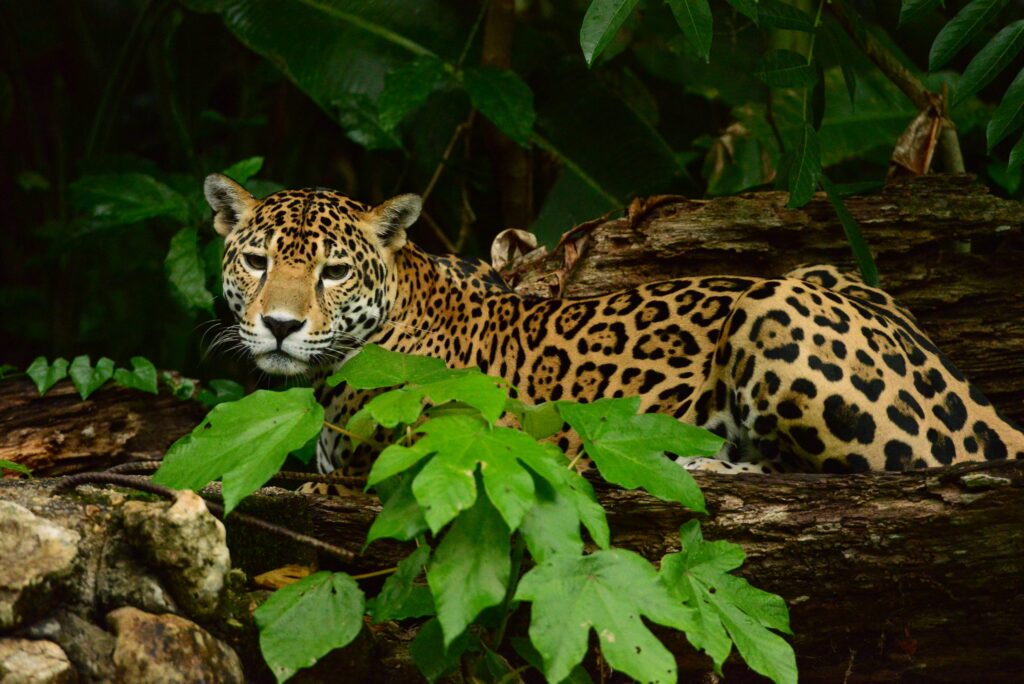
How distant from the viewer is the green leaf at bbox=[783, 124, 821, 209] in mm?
5527

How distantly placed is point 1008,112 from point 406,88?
3782 mm

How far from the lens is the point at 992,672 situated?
4.30m

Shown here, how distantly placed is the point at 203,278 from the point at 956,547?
15.1 feet

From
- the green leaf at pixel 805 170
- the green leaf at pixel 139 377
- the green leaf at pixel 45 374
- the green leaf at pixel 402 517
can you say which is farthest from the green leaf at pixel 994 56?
the green leaf at pixel 45 374

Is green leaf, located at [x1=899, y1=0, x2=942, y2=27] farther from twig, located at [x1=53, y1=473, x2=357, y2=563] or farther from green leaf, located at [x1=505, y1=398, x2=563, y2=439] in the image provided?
twig, located at [x1=53, y1=473, x2=357, y2=563]

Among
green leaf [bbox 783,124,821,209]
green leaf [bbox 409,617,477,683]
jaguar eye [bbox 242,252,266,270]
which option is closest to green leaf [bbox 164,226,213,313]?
jaguar eye [bbox 242,252,266,270]

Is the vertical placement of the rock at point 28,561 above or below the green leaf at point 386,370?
below

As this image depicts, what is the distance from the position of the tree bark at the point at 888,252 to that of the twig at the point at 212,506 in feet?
10.4

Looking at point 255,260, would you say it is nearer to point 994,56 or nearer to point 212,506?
point 212,506

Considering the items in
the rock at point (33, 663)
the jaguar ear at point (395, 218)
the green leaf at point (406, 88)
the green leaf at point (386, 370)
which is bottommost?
the rock at point (33, 663)

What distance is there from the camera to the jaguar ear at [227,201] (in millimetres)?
6066

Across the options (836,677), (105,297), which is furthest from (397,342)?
(105,297)

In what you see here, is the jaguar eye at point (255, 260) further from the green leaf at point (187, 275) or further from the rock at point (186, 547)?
the rock at point (186, 547)

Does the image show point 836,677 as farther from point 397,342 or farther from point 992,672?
point 397,342
